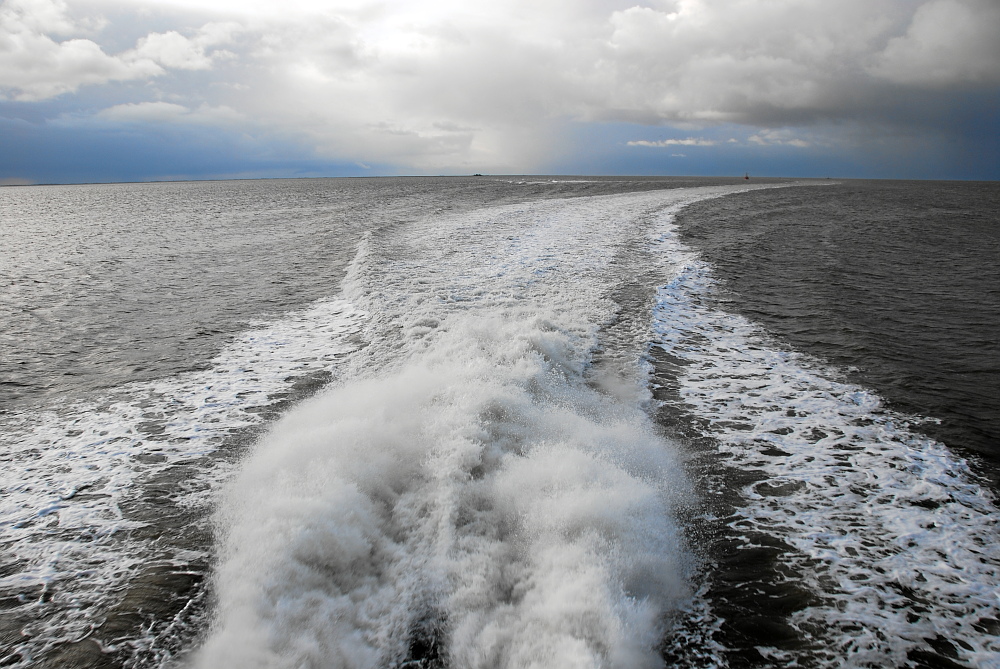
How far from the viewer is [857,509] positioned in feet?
15.7

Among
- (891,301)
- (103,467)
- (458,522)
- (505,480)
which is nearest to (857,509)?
(505,480)

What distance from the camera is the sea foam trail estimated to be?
3.49m

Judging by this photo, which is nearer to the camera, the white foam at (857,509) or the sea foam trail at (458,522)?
the sea foam trail at (458,522)

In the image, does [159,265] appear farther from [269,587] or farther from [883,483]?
[883,483]

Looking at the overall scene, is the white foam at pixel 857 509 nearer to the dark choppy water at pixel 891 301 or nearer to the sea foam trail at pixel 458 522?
the dark choppy water at pixel 891 301

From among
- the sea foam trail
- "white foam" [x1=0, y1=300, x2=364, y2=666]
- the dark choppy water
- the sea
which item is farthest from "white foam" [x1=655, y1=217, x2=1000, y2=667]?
"white foam" [x1=0, y1=300, x2=364, y2=666]

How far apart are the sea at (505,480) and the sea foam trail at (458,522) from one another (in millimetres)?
26

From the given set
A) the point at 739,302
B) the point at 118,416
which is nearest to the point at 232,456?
the point at 118,416

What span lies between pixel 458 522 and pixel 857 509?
353cm

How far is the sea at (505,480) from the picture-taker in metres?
3.59

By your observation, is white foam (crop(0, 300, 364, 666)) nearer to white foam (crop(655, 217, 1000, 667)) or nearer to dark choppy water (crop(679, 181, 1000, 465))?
white foam (crop(655, 217, 1000, 667))

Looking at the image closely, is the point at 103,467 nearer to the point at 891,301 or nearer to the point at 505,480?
the point at 505,480

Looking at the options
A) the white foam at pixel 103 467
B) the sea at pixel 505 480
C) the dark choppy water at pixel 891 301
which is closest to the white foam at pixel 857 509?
the sea at pixel 505 480

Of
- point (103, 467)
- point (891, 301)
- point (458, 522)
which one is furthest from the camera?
point (891, 301)
